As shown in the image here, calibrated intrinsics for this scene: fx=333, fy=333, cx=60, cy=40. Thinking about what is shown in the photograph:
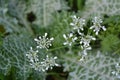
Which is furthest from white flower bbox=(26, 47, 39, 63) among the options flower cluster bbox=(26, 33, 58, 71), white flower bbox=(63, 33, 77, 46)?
white flower bbox=(63, 33, 77, 46)

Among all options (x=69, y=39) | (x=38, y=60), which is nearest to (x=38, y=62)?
(x=38, y=60)

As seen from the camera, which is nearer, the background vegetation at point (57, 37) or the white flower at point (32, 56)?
the white flower at point (32, 56)

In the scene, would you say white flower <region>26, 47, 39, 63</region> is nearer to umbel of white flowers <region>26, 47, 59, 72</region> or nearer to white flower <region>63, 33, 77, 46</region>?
umbel of white flowers <region>26, 47, 59, 72</region>

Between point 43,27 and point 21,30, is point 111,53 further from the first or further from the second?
point 21,30

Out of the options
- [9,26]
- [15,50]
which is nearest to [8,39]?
[15,50]

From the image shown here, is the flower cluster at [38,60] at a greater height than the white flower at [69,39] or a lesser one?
lesser

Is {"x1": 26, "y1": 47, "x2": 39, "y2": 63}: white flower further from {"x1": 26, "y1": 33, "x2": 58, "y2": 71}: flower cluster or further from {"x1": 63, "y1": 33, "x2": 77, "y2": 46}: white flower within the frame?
{"x1": 63, "y1": 33, "x2": 77, "y2": 46}: white flower

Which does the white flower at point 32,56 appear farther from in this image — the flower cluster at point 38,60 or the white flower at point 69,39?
the white flower at point 69,39

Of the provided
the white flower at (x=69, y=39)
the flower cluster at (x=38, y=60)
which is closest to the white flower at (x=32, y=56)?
the flower cluster at (x=38, y=60)

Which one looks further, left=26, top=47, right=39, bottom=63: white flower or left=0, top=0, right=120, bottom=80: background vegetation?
left=0, top=0, right=120, bottom=80: background vegetation

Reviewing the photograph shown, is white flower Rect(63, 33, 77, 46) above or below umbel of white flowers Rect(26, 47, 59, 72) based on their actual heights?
above

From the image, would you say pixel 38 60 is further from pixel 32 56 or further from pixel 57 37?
pixel 57 37

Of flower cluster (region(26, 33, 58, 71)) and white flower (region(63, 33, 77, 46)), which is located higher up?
white flower (region(63, 33, 77, 46))
